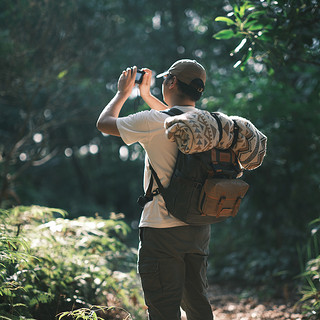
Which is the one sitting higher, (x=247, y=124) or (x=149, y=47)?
(x=149, y=47)

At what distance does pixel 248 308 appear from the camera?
5.23m

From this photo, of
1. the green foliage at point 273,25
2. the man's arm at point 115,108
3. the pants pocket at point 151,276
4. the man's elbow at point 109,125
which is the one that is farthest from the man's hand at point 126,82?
the green foliage at point 273,25

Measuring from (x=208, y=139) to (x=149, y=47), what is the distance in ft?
46.6

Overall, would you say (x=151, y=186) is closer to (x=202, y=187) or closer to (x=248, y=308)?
(x=202, y=187)

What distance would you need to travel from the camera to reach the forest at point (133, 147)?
3514mm

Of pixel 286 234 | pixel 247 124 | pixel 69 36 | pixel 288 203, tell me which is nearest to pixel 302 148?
pixel 288 203

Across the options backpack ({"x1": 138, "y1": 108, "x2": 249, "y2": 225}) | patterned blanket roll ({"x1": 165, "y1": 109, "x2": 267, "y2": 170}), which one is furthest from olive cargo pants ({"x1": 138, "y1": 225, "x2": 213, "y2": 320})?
patterned blanket roll ({"x1": 165, "y1": 109, "x2": 267, "y2": 170})

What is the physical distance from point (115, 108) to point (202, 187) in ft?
2.31

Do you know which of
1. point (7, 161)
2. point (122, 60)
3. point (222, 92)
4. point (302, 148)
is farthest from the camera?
point (122, 60)

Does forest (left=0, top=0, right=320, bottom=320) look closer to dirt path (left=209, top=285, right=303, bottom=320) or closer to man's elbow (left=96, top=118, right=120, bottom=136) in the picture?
dirt path (left=209, top=285, right=303, bottom=320)

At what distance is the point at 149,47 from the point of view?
15.7 meters

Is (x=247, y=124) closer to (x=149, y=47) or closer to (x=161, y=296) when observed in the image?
(x=161, y=296)

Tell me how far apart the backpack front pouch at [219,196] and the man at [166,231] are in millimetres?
199

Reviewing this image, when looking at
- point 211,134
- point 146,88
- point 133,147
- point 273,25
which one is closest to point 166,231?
point 211,134
